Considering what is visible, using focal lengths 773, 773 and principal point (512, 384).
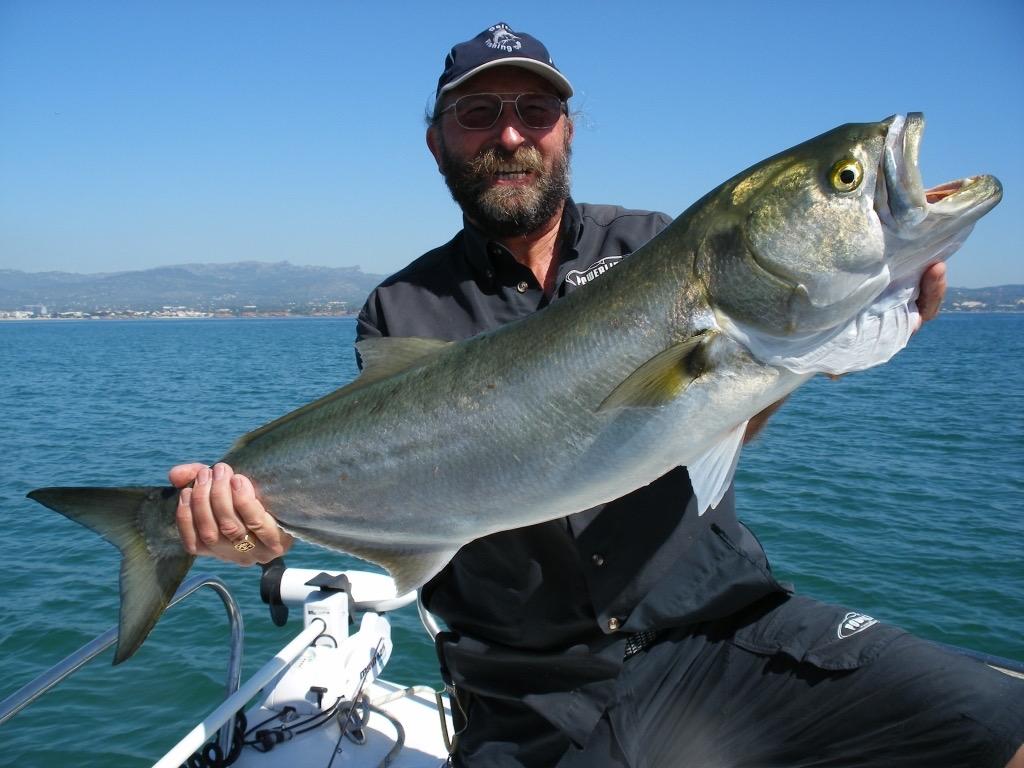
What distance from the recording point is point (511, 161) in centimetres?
409

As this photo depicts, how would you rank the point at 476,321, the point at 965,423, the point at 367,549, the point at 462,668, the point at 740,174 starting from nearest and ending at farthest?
the point at 740,174
the point at 367,549
the point at 462,668
the point at 476,321
the point at 965,423

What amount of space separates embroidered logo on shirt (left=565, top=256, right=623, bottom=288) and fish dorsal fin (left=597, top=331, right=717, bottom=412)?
1267mm

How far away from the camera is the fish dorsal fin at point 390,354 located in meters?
3.41

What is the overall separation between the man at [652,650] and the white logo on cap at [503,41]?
0.24m

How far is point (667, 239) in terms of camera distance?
288cm

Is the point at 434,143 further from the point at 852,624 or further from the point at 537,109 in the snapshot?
the point at 852,624

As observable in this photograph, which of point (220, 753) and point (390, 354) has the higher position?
point (390, 354)

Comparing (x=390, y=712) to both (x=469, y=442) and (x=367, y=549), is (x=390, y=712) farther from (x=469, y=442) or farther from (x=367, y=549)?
(x=469, y=442)

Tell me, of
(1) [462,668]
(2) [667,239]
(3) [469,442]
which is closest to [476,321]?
(3) [469,442]

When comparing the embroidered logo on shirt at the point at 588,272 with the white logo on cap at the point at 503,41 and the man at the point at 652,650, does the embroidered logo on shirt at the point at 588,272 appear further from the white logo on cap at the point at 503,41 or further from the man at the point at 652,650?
the white logo on cap at the point at 503,41

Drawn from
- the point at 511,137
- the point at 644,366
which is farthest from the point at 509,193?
the point at 644,366

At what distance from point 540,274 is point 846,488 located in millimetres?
15532

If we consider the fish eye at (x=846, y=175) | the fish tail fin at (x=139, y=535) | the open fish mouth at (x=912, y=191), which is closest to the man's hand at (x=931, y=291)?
the open fish mouth at (x=912, y=191)

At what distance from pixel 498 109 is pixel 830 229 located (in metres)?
2.13
